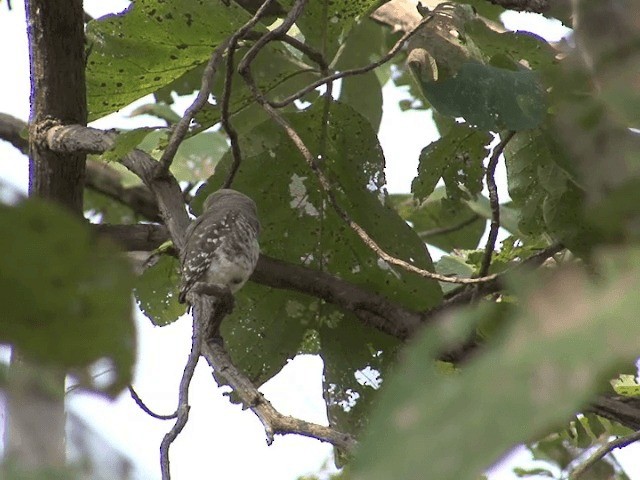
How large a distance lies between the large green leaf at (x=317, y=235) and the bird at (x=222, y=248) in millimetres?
149

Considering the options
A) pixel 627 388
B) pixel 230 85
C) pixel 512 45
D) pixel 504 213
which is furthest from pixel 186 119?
pixel 504 213

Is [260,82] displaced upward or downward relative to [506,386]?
upward

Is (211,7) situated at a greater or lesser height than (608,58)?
greater

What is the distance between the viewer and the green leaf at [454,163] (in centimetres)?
296

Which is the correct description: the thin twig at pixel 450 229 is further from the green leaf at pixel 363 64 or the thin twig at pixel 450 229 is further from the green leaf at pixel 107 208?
the green leaf at pixel 107 208

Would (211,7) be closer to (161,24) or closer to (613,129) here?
(161,24)

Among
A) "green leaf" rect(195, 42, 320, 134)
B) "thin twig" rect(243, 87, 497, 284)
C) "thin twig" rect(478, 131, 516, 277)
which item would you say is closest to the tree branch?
"green leaf" rect(195, 42, 320, 134)

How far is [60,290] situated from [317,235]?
2356 mm

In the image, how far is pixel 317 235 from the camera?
2.92 m

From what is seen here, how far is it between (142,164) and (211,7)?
1.56 ft

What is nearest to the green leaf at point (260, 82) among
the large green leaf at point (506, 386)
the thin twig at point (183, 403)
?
the thin twig at point (183, 403)

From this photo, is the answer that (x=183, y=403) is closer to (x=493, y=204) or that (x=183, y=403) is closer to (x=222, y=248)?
(x=222, y=248)

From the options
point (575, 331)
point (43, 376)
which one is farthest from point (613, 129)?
point (43, 376)

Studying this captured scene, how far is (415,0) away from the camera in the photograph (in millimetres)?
3609
